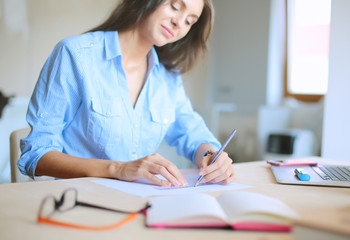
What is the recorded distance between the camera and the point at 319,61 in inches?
169

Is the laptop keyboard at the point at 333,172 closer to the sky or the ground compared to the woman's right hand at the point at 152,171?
closer to the ground

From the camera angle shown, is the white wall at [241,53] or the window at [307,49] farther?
the white wall at [241,53]

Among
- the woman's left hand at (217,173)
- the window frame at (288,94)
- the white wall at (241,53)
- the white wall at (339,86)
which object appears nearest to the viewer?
the woman's left hand at (217,173)

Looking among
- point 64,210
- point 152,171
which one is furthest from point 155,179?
point 64,210

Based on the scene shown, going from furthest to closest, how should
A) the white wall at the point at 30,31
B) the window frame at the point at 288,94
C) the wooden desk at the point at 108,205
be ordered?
the window frame at the point at 288,94
the white wall at the point at 30,31
the wooden desk at the point at 108,205

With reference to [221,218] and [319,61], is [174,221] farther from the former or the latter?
[319,61]

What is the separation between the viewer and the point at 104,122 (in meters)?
1.28

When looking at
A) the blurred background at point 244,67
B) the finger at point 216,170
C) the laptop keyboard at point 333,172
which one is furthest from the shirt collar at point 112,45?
the blurred background at point 244,67

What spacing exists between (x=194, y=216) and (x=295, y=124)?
4.08 m

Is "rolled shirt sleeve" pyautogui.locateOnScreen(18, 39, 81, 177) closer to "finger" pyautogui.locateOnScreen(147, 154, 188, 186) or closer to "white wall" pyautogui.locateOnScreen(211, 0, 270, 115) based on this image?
"finger" pyautogui.locateOnScreen(147, 154, 188, 186)

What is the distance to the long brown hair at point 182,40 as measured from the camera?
4.64 ft

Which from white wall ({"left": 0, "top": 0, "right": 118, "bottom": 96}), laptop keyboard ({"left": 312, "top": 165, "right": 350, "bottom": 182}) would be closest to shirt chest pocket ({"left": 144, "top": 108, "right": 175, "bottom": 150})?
laptop keyboard ({"left": 312, "top": 165, "right": 350, "bottom": 182})

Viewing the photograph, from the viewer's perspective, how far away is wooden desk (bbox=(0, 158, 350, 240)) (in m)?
0.59

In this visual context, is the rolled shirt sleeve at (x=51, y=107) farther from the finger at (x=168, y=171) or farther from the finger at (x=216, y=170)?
the finger at (x=216, y=170)
